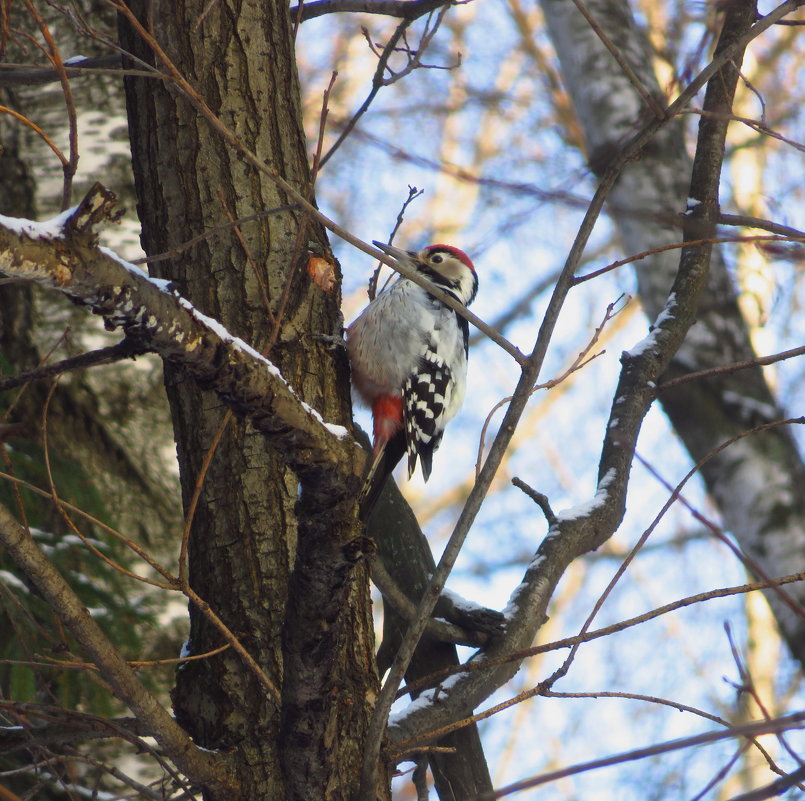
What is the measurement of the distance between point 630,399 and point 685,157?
9.42 feet

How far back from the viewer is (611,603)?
10508 millimetres

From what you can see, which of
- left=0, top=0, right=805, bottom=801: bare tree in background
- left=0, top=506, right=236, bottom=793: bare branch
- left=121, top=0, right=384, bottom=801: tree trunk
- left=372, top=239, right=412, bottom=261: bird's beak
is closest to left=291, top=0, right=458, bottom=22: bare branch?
left=0, top=0, right=805, bottom=801: bare tree in background

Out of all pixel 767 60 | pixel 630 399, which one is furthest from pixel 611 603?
pixel 630 399

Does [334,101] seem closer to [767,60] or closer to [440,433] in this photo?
[767,60]

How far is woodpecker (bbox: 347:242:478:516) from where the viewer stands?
3474 millimetres

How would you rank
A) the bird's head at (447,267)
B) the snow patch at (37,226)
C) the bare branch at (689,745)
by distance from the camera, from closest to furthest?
the bare branch at (689,745), the snow patch at (37,226), the bird's head at (447,267)

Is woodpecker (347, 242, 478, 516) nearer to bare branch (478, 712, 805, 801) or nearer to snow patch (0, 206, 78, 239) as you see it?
snow patch (0, 206, 78, 239)

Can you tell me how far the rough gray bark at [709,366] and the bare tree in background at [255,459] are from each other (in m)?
1.81

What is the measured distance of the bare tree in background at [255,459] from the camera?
1522 millimetres

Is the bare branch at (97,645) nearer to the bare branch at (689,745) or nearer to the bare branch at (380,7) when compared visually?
the bare branch at (689,745)

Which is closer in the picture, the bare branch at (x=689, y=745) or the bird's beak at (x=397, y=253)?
the bare branch at (x=689, y=745)

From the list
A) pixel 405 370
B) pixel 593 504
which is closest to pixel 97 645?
pixel 593 504

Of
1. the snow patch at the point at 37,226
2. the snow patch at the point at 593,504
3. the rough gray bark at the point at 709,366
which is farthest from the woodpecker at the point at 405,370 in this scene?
the snow patch at the point at 37,226

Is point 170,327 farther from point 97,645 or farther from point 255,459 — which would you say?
point 255,459
